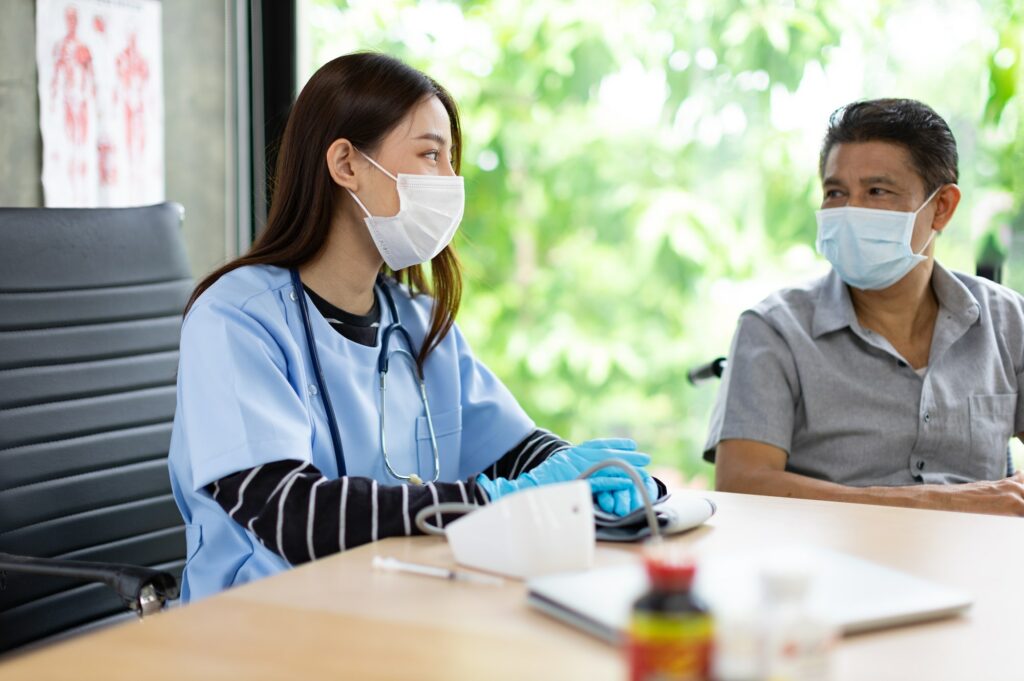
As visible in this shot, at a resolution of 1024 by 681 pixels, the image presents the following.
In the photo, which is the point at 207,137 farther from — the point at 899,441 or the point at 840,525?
the point at 840,525

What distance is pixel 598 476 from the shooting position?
49.4 inches

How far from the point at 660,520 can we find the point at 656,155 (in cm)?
178

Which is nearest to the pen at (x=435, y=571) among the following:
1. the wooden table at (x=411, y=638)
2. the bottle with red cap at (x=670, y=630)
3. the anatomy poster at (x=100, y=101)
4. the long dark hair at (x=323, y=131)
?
the wooden table at (x=411, y=638)

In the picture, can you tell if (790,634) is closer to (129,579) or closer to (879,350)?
(129,579)

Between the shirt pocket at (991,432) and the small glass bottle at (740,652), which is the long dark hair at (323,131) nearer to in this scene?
the shirt pocket at (991,432)

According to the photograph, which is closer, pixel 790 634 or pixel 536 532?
pixel 790 634

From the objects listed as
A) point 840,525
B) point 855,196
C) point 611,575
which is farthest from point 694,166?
point 611,575

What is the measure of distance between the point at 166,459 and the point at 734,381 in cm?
90

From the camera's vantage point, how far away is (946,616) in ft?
2.97

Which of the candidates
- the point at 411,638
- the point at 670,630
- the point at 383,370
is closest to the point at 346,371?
the point at 383,370

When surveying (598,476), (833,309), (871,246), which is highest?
(871,246)

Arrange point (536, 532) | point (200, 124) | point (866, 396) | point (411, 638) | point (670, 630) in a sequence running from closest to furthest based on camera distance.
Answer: point (670, 630), point (411, 638), point (536, 532), point (866, 396), point (200, 124)

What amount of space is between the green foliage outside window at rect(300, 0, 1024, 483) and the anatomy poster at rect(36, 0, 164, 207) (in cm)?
56

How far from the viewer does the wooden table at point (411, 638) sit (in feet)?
2.53
